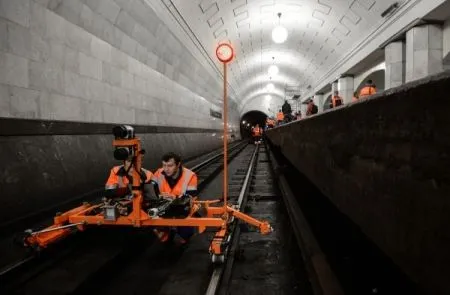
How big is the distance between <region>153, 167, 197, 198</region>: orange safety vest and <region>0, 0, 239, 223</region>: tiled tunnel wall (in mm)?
1892

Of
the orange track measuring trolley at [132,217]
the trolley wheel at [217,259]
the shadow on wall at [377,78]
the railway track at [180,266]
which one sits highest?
the shadow on wall at [377,78]

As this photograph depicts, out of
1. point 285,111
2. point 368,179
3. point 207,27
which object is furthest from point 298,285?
point 285,111

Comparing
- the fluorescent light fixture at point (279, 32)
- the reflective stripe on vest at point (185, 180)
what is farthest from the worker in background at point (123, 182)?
the fluorescent light fixture at point (279, 32)

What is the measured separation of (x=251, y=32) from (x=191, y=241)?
46.9 ft

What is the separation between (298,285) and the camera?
331 centimetres

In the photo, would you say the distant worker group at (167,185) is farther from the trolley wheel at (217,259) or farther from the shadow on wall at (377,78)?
the shadow on wall at (377,78)

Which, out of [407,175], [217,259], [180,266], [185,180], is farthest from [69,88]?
[407,175]

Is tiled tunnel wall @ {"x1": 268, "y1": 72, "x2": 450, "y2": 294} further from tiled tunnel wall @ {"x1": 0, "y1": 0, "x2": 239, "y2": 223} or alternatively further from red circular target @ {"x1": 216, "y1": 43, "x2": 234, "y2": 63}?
tiled tunnel wall @ {"x1": 0, "y1": 0, "x2": 239, "y2": 223}

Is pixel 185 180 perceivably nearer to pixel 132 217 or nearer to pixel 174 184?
pixel 174 184

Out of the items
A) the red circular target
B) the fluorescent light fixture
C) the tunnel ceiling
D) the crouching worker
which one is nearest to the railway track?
the crouching worker

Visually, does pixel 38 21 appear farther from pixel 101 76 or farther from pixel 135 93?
pixel 135 93

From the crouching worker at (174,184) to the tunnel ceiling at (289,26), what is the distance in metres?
7.13

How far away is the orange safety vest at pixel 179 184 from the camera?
4316 mm

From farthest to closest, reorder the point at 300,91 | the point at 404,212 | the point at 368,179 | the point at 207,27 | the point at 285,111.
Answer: the point at 300,91 < the point at 285,111 < the point at 207,27 < the point at 368,179 < the point at 404,212
